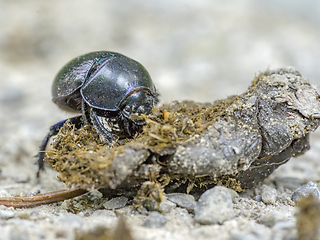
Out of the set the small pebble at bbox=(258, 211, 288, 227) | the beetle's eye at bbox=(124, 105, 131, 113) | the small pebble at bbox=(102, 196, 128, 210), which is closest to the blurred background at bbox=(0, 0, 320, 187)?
the beetle's eye at bbox=(124, 105, 131, 113)

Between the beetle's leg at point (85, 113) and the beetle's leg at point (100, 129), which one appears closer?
the beetle's leg at point (100, 129)

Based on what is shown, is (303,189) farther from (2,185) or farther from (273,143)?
(2,185)

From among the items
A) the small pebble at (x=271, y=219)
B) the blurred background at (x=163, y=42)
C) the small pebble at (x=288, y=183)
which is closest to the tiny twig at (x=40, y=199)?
the small pebble at (x=271, y=219)

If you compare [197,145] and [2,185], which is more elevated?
[197,145]

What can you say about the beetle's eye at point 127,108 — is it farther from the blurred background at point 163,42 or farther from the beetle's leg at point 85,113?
the blurred background at point 163,42

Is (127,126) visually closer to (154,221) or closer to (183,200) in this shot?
(183,200)

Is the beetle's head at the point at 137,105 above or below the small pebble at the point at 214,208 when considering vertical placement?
above

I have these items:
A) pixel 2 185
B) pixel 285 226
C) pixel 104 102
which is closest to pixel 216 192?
pixel 285 226
